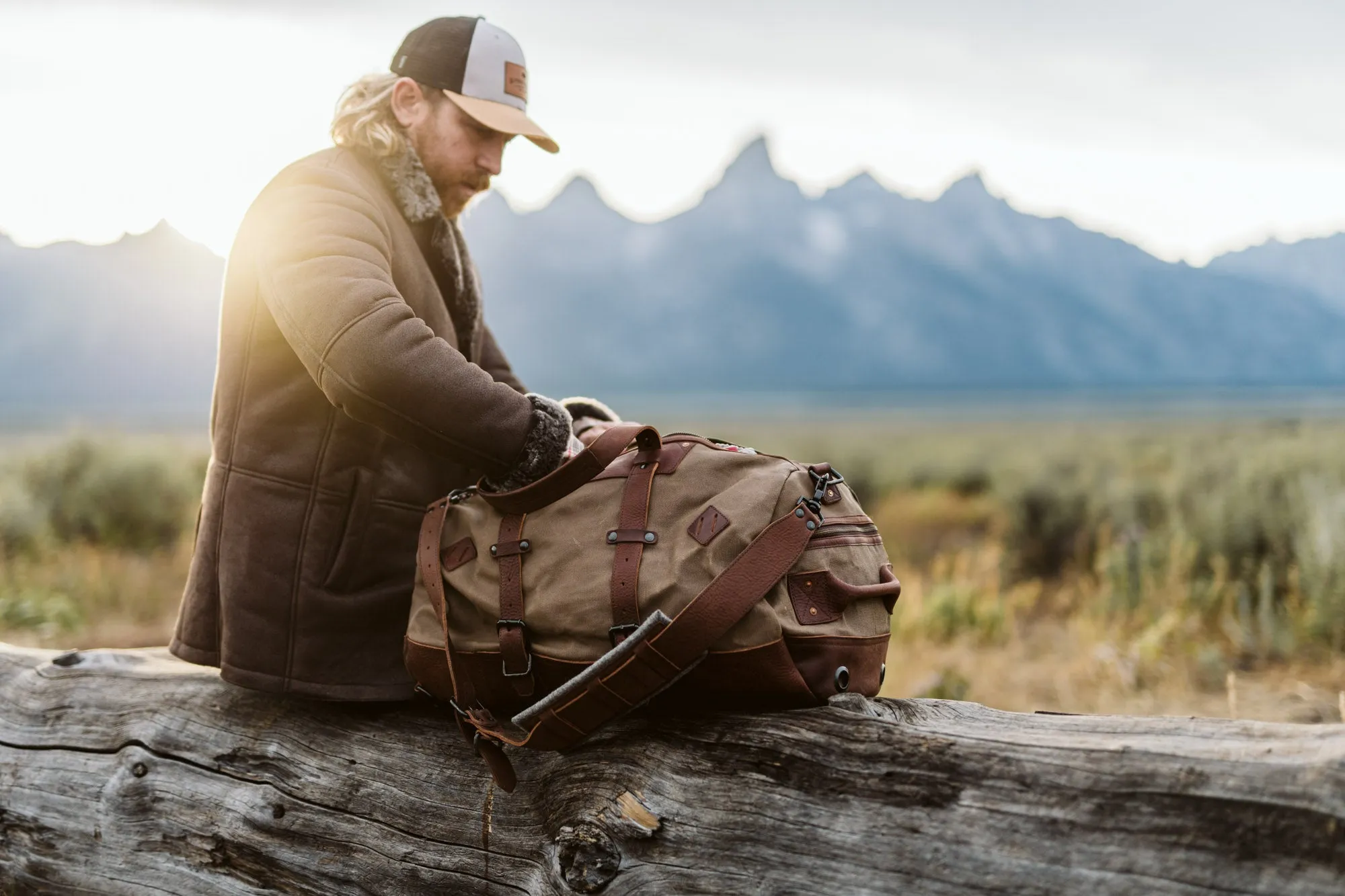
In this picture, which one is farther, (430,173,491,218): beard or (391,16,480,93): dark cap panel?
(430,173,491,218): beard

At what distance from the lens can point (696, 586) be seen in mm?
1848

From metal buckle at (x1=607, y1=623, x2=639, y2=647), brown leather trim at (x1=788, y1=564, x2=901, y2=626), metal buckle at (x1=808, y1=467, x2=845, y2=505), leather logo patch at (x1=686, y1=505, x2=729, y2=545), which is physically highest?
metal buckle at (x1=808, y1=467, x2=845, y2=505)

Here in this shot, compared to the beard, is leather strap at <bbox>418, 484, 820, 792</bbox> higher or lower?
lower

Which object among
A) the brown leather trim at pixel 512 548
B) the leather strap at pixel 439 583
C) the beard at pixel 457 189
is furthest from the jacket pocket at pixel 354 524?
the beard at pixel 457 189

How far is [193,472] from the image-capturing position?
12.3 meters

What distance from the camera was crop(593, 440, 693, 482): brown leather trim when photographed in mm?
1998

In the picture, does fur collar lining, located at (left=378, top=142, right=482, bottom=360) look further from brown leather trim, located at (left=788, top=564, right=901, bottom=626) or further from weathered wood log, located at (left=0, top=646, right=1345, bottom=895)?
brown leather trim, located at (left=788, top=564, right=901, bottom=626)

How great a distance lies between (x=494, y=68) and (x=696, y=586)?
1.42 m

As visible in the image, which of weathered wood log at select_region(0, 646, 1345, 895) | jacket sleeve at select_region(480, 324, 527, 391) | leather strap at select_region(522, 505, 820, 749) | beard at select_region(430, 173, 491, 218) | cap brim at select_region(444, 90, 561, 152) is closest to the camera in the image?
weathered wood log at select_region(0, 646, 1345, 895)

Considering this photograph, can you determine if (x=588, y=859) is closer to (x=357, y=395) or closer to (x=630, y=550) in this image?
(x=630, y=550)

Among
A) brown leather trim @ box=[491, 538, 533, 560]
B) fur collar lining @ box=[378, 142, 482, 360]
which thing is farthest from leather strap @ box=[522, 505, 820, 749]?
fur collar lining @ box=[378, 142, 482, 360]

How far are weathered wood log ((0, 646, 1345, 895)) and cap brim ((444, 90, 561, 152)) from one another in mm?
1435

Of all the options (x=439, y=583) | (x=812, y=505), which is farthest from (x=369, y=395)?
(x=812, y=505)

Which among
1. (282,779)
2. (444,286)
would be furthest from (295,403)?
(282,779)
